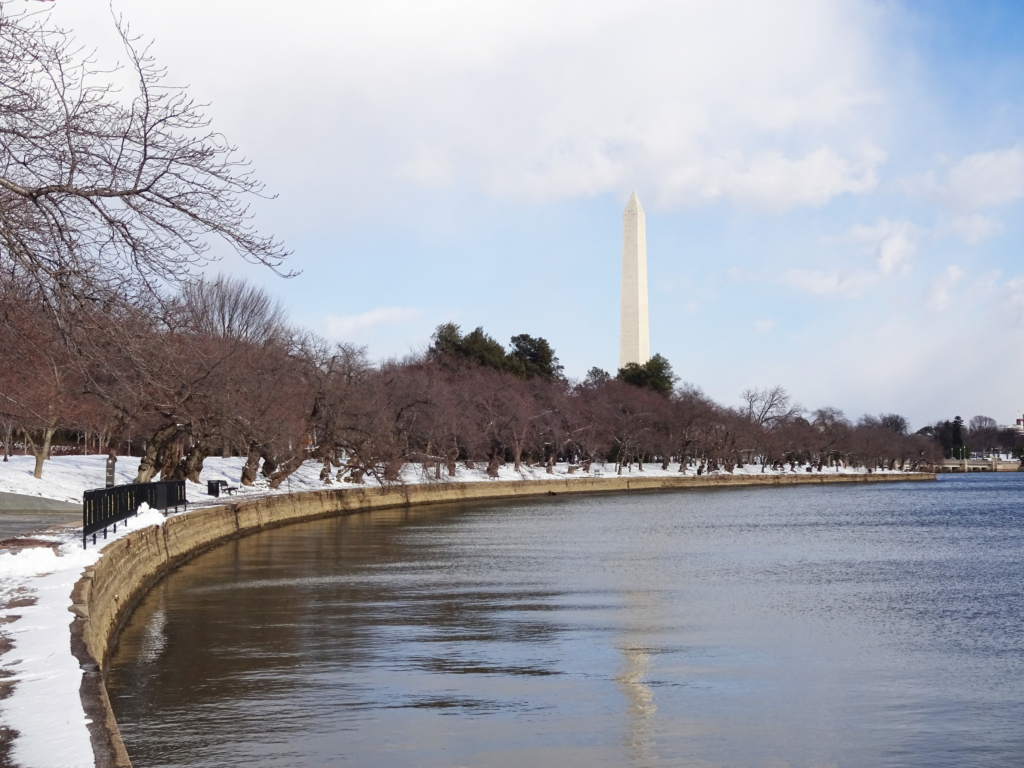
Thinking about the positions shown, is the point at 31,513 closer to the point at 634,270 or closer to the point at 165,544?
the point at 165,544

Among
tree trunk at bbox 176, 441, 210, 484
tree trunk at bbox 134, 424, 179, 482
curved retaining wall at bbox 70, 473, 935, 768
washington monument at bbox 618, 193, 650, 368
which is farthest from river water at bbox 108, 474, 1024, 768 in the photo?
washington monument at bbox 618, 193, 650, 368

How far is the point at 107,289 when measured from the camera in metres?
12.5

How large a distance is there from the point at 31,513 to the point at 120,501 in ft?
25.0

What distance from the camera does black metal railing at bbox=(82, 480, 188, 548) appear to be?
22000mm

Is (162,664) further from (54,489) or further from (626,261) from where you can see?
(626,261)

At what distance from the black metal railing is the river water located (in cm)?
195

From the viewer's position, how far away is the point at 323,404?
58.3 meters

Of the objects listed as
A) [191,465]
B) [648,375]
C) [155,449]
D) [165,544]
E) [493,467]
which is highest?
[648,375]

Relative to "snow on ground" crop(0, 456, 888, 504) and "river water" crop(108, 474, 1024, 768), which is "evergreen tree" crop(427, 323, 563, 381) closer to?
"snow on ground" crop(0, 456, 888, 504)

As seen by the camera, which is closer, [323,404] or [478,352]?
[323,404]

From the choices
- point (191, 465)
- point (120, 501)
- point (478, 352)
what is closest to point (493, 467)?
point (478, 352)

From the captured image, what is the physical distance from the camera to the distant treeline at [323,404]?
15.0 meters

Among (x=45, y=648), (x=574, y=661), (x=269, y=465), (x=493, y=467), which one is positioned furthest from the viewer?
(x=493, y=467)

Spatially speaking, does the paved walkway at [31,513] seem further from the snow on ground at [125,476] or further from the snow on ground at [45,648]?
the snow on ground at [45,648]
